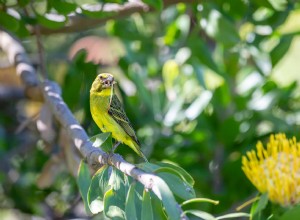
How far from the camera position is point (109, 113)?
1534 millimetres

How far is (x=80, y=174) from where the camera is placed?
49.7 inches

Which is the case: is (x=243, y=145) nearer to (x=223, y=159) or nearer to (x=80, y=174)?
(x=223, y=159)

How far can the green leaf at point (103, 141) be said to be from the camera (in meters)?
1.19

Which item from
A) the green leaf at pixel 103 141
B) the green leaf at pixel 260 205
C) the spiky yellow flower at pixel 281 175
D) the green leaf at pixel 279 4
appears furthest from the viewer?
the green leaf at pixel 279 4

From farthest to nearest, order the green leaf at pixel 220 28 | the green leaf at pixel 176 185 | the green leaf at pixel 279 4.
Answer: the green leaf at pixel 220 28 → the green leaf at pixel 279 4 → the green leaf at pixel 176 185

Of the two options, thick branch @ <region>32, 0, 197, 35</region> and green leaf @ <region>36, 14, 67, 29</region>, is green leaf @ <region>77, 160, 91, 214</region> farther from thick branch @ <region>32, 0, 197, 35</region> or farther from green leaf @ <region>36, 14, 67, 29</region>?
thick branch @ <region>32, 0, 197, 35</region>

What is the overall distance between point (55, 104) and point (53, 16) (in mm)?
295

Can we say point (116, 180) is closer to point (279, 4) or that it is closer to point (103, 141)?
point (103, 141)

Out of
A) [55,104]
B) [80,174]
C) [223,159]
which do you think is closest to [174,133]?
[223,159]

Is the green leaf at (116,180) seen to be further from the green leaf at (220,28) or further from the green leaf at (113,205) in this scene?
the green leaf at (220,28)

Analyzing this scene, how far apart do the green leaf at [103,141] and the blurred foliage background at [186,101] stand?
2.18 feet

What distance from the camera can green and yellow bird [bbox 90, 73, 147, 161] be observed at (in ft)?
5.01

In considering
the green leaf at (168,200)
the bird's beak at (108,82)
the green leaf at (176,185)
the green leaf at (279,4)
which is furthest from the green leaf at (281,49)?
the green leaf at (168,200)

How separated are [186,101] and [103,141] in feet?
3.62
